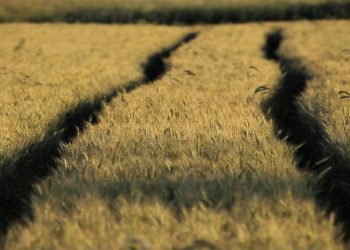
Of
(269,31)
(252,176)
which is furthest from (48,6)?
(252,176)

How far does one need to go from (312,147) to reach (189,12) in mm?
19210

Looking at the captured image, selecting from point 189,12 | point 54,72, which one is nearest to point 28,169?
point 54,72

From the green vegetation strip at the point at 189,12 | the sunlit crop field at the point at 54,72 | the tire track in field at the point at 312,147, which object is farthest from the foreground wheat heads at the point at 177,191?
the green vegetation strip at the point at 189,12

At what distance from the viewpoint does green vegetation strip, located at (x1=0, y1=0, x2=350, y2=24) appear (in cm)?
2312

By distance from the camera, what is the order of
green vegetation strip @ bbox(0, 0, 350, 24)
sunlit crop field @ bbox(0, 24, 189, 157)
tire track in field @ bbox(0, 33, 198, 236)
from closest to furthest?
tire track in field @ bbox(0, 33, 198, 236) → sunlit crop field @ bbox(0, 24, 189, 157) → green vegetation strip @ bbox(0, 0, 350, 24)

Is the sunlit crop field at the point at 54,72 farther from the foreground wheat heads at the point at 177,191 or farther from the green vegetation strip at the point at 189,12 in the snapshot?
the green vegetation strip at the point at 189,12

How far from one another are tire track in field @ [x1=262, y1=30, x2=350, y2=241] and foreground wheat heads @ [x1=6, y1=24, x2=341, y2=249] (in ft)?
0.73

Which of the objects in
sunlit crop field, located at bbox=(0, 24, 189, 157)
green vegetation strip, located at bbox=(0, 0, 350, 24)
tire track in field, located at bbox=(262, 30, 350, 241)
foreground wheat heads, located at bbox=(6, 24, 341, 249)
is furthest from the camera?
green vegetation strip, located at bbox=(0, 0, 350, 24)

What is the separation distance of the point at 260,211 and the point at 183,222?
356 millimetres

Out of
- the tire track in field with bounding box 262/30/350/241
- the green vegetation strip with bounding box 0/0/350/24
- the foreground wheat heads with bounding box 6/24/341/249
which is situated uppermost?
the foreground wheat heads with bounding box 6/24/341/249

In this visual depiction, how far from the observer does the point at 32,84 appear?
638 cm

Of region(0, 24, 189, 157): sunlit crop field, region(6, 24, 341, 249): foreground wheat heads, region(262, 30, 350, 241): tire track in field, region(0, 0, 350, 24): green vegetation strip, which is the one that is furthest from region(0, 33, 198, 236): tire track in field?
region(0, 0, 350, 24): green vegetation strip

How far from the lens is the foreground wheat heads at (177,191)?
2.22 metres

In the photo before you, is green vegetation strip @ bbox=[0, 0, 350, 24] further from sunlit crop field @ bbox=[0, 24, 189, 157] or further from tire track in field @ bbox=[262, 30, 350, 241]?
tire track in field @ bbox=[262, 30, 350, 241]
